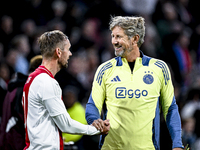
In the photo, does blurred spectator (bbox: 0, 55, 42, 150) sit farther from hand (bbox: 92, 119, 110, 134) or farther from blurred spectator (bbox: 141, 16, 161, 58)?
blurred spectator (bbox: 141, 16, 161, 58)

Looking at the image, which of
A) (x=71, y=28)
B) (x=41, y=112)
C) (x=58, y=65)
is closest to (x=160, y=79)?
(x=58, y=65)

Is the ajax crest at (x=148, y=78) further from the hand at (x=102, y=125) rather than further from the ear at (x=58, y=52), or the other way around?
the ear at (x=58, y=52)

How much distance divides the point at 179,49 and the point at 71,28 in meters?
2.96

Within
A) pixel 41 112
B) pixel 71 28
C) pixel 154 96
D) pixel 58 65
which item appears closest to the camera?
pixel 41 112

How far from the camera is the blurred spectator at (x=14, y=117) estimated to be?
4.20 metres

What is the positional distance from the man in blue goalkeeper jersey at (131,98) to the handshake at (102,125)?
10mm

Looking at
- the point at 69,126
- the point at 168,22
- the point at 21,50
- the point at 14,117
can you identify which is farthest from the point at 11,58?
the point at 69,126

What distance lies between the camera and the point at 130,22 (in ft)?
11.8

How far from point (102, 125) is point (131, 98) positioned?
0.43 m

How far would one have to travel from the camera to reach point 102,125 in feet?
10.6

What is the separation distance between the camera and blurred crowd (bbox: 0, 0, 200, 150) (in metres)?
7.18

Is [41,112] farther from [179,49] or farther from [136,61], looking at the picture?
[179,49]

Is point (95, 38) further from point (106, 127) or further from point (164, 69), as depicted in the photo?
point (106, 127)

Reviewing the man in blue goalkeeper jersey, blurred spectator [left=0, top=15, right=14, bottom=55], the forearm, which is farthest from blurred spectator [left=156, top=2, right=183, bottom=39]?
the forearm
